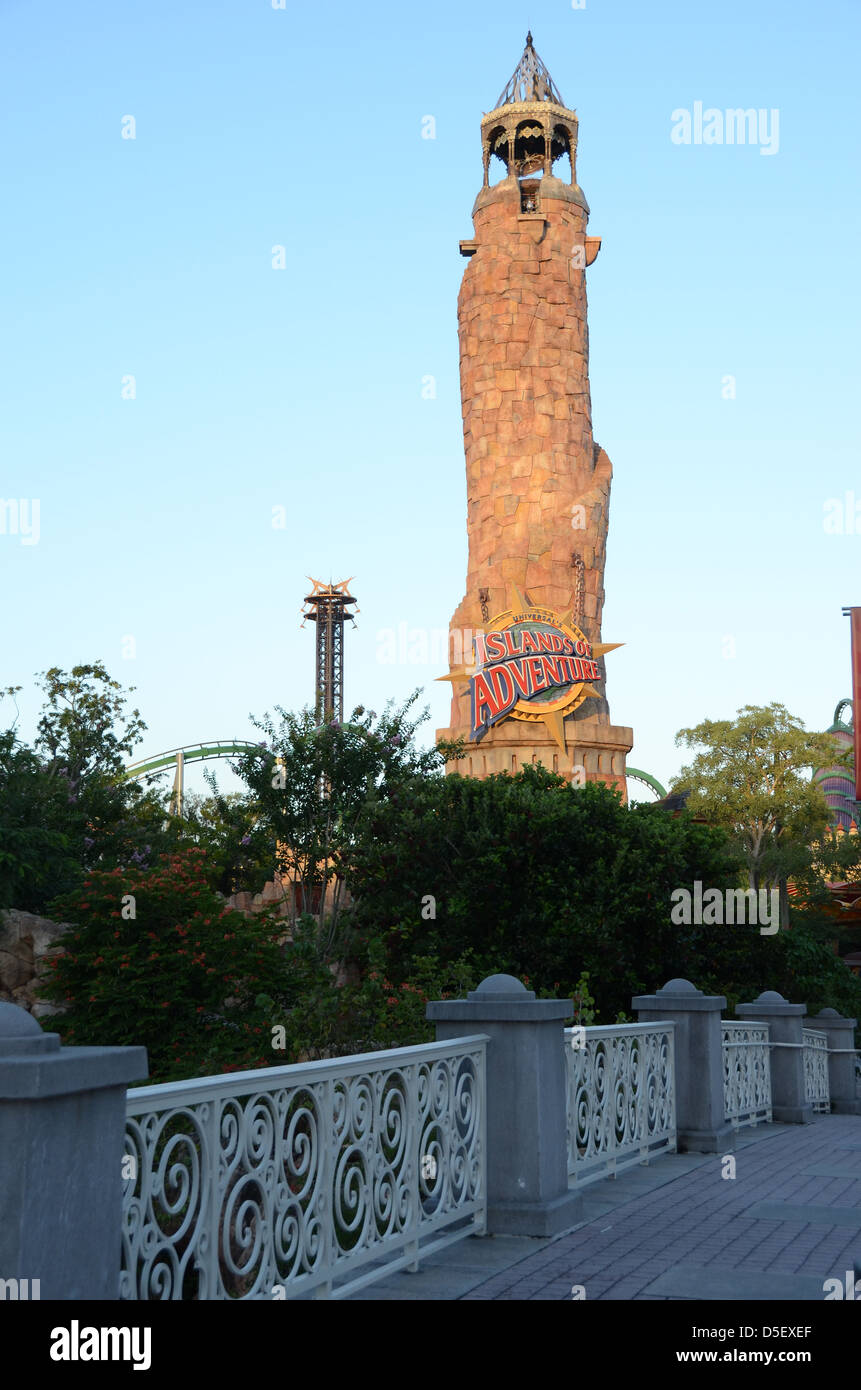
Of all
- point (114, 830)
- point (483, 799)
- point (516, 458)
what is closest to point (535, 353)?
point (516, 458)

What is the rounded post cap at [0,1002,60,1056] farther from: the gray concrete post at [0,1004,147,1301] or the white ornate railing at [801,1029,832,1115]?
the white ornate railing at [801,1029,832,1115]

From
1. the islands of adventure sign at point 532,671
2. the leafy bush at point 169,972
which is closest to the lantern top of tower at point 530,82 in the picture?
the islands of adventure sign at point 532,671

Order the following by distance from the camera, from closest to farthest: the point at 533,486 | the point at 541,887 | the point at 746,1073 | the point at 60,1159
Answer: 1. the point at 60,1159
2. the point at 746,1073
3. the point at 541,887
4. the point at 533,486

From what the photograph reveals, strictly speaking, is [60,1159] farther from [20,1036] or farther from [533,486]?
[533,486]

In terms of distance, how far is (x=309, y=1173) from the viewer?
5684mm

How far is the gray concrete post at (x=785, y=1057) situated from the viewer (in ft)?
50.3

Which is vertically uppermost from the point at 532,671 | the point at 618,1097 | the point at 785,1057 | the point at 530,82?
the point at 530,82

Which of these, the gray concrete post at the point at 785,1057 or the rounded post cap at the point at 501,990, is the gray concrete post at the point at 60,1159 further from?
the gray concrete post at the point at 785,1057

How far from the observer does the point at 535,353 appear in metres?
41.5

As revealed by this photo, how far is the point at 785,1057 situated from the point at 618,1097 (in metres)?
6.51

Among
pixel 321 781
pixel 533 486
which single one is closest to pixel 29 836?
pixel 321 781

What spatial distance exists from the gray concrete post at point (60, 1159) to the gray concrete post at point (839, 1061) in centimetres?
1742

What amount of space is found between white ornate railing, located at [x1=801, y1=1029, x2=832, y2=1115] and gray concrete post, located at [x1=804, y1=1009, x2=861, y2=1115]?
0.14 metres
